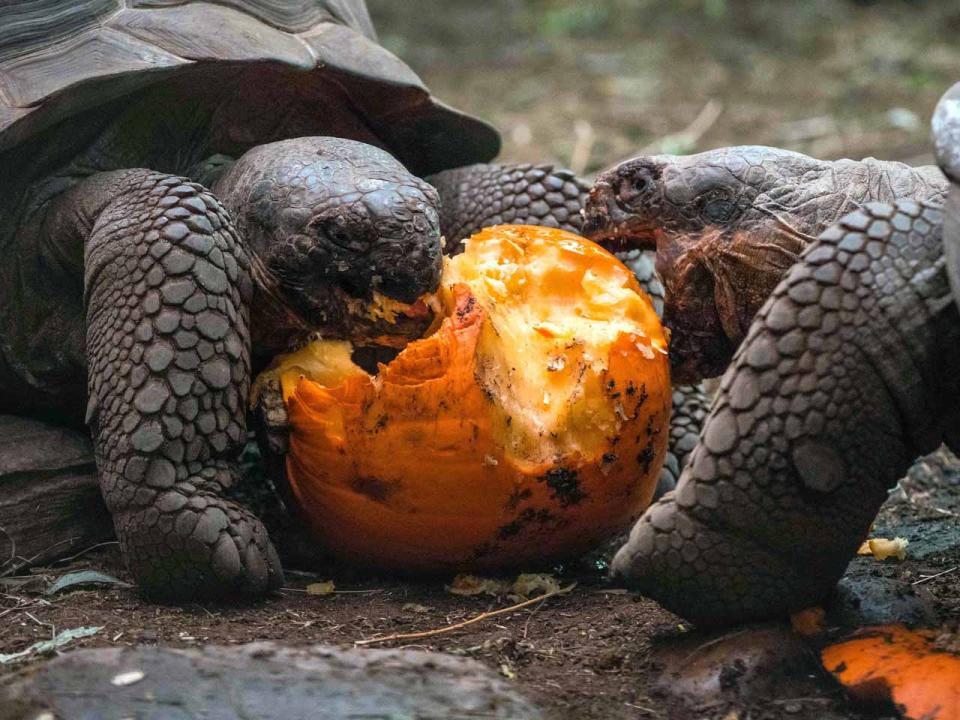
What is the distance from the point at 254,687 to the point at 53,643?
30.3 inches

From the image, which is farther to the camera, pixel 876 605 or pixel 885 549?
pixel 885 549

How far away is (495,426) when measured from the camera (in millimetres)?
2875

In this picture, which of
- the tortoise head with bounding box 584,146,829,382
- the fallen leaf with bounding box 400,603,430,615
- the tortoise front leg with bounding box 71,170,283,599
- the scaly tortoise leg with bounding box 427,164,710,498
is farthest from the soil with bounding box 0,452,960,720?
the scaly tortoise leg with bounding box 427,164,710,498

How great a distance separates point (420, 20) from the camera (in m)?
11.6

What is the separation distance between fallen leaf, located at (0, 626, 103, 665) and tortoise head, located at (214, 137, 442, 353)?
0.85 meters

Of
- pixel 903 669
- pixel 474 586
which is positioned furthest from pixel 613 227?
pixel 903 669

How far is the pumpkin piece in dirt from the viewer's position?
218 cm

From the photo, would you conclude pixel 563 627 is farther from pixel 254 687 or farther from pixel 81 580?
pixel 81 580

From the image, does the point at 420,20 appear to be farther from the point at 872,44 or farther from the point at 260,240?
the point at 260,240

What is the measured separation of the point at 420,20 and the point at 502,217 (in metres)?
7.89

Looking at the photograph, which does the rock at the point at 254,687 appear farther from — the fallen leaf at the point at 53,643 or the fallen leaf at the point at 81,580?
the fallen leaf at the point at 81,580

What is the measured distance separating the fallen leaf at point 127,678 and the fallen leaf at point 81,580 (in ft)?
3.46

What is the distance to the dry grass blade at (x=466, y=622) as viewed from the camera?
2686mm

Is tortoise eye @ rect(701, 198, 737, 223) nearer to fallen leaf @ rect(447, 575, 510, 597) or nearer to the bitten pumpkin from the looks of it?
the bitten pumpkin
